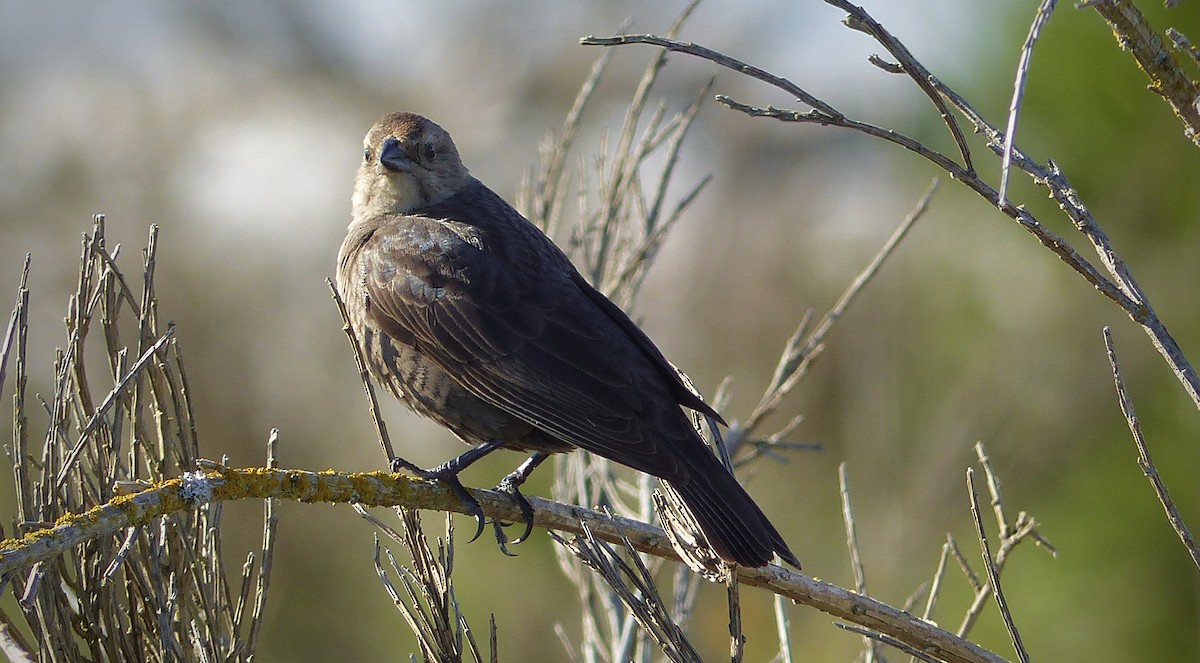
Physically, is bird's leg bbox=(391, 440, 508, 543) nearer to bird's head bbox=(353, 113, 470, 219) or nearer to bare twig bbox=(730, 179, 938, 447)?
bare twig bbox=(730, 179, 938, 447)

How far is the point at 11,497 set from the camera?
8.53 metres

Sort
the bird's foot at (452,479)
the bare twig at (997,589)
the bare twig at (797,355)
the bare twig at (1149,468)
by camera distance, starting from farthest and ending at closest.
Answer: the bare twig at (797,355)
the bird's foot at (452,479)
the bare twig at (997,589)
the bare twig at (1149,468)

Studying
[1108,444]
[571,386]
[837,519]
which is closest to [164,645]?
[571,386]

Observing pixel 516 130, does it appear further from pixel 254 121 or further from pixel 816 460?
pixel 816 460

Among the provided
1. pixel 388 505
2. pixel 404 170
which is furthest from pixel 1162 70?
pixel 404 170

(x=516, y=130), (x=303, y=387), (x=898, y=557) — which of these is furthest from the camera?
(x=516, y=130)

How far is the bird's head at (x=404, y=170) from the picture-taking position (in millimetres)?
4254

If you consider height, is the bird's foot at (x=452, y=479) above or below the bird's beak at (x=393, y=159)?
below

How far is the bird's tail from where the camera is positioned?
8.79ft

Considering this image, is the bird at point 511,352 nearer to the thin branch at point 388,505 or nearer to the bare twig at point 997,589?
the thin branch at point 388,505

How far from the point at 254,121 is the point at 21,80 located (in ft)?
10.7

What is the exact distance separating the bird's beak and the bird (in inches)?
9.0

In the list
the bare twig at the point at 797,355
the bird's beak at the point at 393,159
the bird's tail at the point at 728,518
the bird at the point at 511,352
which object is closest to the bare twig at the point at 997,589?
the bird's tail at the point at 728,518

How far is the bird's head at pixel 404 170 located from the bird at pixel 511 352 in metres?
0.23
